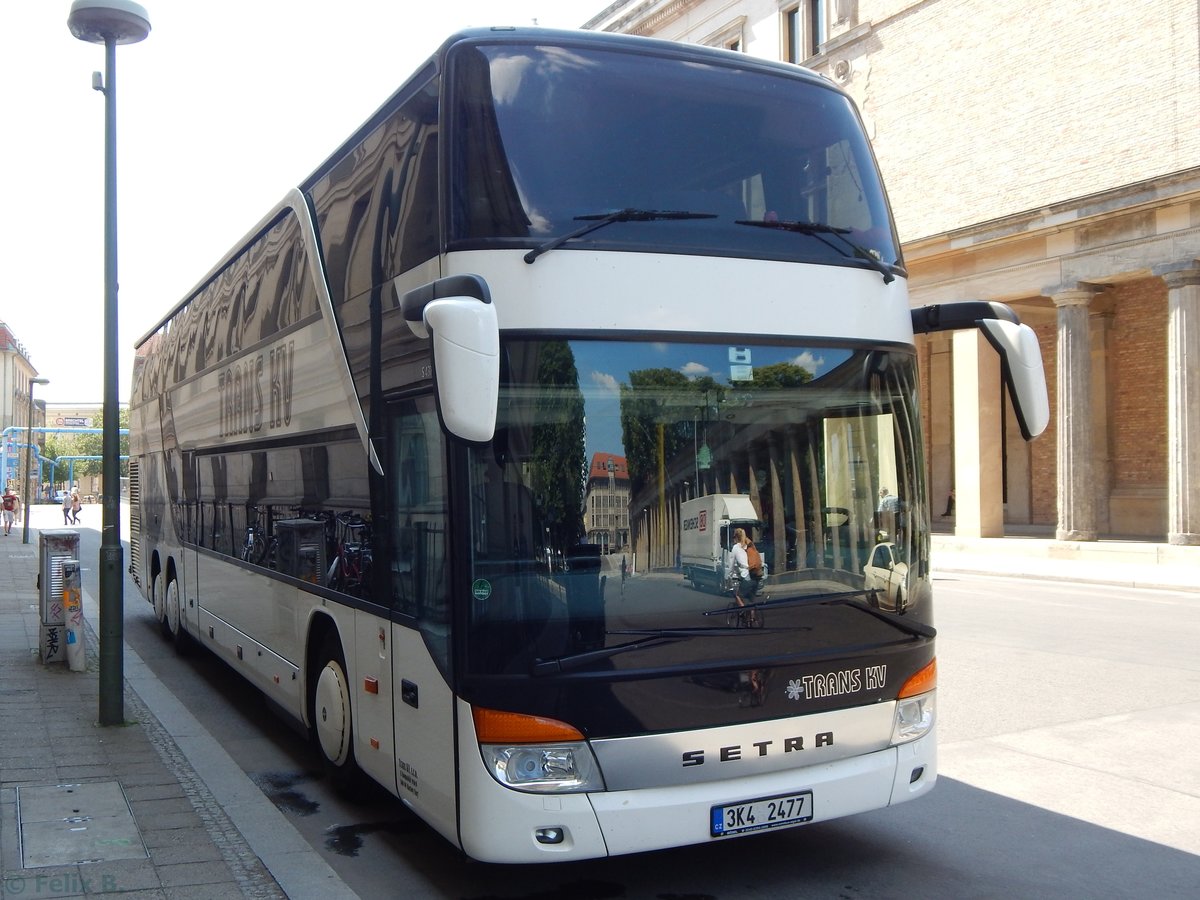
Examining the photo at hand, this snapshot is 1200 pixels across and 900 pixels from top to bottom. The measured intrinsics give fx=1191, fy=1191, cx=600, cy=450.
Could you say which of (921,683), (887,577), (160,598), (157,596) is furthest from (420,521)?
(157,596)

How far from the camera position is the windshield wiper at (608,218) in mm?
4770

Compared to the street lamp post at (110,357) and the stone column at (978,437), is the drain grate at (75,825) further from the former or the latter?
the stone column at (978,437)

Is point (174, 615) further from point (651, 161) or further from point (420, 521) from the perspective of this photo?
point (651, 161)

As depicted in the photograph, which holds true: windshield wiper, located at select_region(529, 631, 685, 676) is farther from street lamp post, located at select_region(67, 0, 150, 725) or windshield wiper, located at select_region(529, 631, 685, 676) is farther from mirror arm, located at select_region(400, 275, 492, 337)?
street lamp post, located at select_region(67, 0, 150, 725)

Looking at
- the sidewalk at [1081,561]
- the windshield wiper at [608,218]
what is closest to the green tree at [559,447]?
the windshield wiper at [608,218]

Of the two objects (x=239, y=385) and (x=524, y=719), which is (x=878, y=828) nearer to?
(x=524, y=719)

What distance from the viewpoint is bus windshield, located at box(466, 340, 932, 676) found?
4.67m

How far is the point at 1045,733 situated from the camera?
8227 millimetres

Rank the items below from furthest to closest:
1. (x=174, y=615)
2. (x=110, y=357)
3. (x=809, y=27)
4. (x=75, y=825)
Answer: (x=809, y=27) → (x=174, y=615) → (x=110, y=357) → (x=75, y=825)

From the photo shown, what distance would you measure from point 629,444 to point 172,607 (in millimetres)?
9663

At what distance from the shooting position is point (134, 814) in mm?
6234

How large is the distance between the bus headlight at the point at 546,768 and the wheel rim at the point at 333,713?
2.00m

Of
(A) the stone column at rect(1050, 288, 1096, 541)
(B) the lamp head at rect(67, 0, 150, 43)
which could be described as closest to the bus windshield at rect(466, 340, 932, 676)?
(B) the lamp head at rect(67, 0, 150, 43)

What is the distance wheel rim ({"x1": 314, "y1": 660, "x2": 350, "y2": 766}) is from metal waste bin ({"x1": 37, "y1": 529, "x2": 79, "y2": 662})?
5.46 metres
